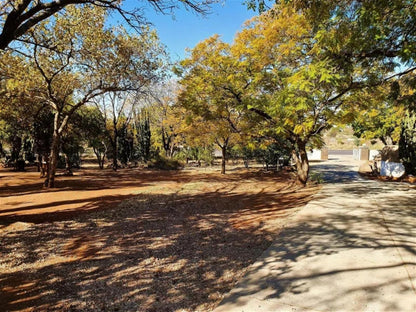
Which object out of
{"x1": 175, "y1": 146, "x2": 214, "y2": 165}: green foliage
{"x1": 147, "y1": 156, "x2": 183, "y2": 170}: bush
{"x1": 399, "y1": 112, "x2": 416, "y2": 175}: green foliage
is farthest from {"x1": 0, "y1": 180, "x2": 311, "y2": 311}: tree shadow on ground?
{"x1": 175, "y1": 146, "x2": 214, "y2": 165}: green foliage

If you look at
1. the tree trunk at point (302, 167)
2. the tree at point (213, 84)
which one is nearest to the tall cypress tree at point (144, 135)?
the tree at point (213, 84)

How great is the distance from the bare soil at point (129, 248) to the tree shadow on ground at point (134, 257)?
0.05 feet

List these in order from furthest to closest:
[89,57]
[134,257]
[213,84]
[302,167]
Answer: [302,167] < [213,84] < [89,57] < [134,257]

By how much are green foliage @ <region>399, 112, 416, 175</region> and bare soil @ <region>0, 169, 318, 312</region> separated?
23.9 ft

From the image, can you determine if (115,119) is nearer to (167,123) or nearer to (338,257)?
(167,123)

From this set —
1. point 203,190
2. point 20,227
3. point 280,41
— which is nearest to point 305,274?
point 20,227

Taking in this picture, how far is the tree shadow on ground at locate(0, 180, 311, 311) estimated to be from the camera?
319 cm

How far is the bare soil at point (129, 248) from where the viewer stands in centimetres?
322

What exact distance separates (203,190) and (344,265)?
8.01 m

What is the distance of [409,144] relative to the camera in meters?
12.4

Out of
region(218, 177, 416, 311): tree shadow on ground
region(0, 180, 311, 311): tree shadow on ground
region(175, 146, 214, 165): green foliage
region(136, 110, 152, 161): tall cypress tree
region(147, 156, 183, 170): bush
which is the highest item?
region(136, 110, 152, 161): tall cypress tree

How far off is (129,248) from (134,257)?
1.49 feet

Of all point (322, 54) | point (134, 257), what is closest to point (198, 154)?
point (322, 54)

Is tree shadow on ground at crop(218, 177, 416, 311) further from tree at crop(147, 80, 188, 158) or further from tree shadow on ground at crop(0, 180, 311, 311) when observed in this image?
tree at crop(147, 80, 188, 158)
